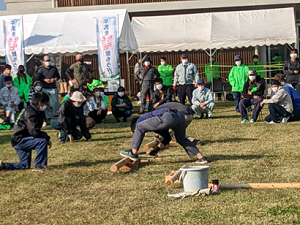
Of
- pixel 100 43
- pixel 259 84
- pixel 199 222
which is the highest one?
pixel 100 43

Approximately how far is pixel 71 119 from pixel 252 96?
5.18 meters

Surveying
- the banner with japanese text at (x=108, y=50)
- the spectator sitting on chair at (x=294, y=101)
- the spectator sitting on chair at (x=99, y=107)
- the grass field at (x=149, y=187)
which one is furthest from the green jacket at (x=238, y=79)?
the grass field at (x=149, y=187)

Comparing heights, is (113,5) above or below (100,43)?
above

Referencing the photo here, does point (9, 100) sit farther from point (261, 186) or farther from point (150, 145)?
point (261, 186)

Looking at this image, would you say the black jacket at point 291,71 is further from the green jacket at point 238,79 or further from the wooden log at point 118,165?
the wooden log at point 118,165

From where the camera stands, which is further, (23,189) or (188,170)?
(23,189)

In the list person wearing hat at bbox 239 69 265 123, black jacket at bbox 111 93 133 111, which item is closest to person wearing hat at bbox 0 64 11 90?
black jacket at bbox 111 93 133 111

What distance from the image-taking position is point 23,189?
7383 mm

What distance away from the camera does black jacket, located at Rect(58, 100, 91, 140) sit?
11.6 metres

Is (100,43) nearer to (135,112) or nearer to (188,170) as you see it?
(135,112)

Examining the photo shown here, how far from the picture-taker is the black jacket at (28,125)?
8602 mm

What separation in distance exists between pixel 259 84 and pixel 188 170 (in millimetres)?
8600

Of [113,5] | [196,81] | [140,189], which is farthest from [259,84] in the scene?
[113,5]

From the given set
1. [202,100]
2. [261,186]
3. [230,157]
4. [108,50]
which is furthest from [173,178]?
[108,50]
